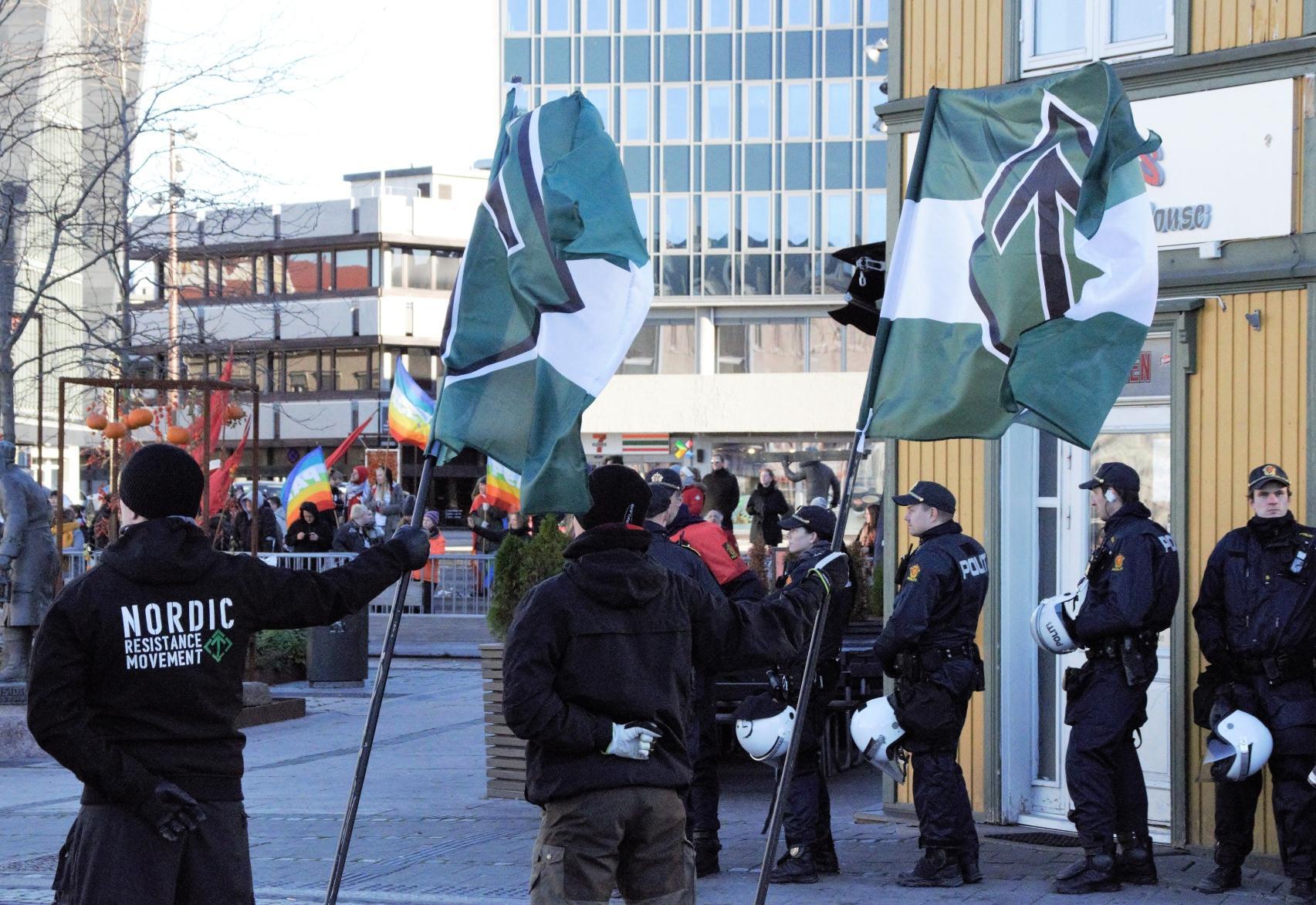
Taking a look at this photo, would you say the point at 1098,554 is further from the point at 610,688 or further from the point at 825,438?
the point at 825,438

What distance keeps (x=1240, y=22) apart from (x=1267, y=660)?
3162 millimetres

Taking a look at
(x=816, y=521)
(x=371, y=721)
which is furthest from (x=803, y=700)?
(x=816, y=521)

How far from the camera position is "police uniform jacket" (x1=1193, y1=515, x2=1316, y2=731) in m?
7.75

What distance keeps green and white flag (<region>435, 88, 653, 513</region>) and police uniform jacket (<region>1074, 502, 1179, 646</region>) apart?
2.87 m

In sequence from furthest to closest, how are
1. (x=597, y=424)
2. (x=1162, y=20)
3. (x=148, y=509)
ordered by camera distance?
(x=597, y=424) < (x=1162, y=20) < (x=148, y=509)

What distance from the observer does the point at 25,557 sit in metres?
14.2

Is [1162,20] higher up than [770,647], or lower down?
higher up

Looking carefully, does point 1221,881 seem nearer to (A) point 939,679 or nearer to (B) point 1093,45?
(A) point 939,679

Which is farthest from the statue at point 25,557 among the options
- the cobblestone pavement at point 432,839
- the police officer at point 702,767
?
the police officer at point 702,767

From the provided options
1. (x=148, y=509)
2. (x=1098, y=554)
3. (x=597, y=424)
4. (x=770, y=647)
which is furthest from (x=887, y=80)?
(x=597, y=424)

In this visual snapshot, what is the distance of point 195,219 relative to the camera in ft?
63.5

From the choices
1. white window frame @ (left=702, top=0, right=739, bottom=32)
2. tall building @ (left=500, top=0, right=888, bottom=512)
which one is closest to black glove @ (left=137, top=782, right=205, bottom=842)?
tall building @ (left=500, top=0, right=888, bottom=512)

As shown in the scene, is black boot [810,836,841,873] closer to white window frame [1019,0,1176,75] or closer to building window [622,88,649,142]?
white window frame [1019,0,1176,75]

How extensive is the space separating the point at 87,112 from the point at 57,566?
22.0 ft
